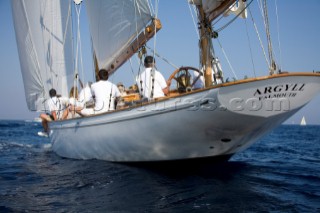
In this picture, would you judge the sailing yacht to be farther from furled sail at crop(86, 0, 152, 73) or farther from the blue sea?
the blue sea

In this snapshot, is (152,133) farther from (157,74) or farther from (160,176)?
(157,74)

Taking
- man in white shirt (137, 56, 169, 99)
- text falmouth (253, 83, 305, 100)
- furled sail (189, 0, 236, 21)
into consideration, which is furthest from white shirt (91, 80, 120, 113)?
text falmouth (253, 83, 305, 100)

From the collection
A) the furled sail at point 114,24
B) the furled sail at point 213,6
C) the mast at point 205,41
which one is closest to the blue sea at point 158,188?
the mast at point 205,41

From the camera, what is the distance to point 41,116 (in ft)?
36.8

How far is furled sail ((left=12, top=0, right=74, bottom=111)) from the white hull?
208 inches

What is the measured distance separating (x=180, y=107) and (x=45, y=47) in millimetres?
8557

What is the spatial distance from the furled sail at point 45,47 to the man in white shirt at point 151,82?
20.2 feet

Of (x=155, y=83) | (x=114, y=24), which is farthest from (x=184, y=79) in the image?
(x=114, y=24)

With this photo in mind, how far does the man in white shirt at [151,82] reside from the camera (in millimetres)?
5879

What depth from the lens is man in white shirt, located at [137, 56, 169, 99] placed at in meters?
5.88

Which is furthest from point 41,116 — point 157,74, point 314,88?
point 314,88

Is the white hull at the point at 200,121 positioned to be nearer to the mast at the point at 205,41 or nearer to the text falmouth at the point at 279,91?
the text falmouth at the point at 279,91

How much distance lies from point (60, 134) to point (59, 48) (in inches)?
172

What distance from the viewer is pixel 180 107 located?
4953 millimetres
